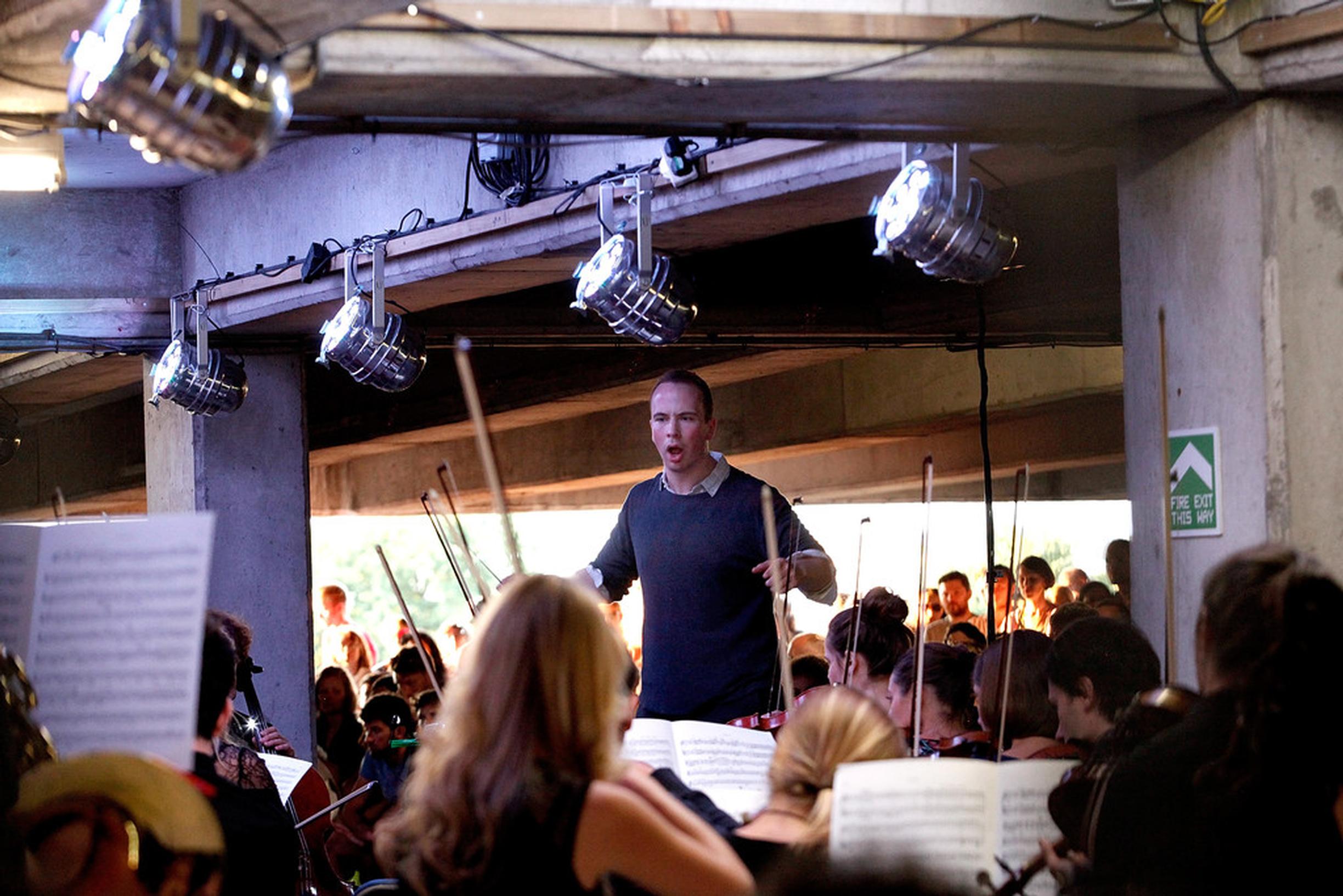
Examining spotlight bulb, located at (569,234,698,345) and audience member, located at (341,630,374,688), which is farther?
audience member, located at (341,630,374,688)

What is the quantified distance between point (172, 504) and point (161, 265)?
1.06 m

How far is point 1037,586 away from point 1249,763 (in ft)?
22.6

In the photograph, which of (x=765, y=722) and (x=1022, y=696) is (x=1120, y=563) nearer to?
(x=765, y=722)

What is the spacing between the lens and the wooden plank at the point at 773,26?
334 centimetres

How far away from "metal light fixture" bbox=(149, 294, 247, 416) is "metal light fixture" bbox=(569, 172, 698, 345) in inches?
91.8

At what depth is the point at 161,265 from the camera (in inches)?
297

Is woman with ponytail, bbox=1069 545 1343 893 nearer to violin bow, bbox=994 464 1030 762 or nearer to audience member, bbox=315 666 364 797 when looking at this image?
violin bow, bbox=994 464 1030 762

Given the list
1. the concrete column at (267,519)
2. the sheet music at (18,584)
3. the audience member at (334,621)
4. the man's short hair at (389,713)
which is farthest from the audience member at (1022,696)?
the audience member at (334,621)

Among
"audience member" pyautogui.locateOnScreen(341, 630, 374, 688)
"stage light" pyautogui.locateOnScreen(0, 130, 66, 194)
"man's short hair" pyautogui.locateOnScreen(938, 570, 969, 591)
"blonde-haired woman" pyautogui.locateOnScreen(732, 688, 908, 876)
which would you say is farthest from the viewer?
"man's short hair" pyautogui.locateOnScreen(938, 570, 969, 591)

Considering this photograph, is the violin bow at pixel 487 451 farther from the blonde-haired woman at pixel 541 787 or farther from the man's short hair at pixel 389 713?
the man's short hair at pixel 389 713

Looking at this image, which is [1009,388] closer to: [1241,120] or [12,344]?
[12,344]

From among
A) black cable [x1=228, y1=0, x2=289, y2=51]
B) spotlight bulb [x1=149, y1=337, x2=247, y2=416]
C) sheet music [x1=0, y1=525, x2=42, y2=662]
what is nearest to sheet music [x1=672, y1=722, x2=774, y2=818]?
sheet music [x1=0, y1=525, x2=42, y2=662]

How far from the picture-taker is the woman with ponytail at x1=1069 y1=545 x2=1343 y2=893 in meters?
2.48

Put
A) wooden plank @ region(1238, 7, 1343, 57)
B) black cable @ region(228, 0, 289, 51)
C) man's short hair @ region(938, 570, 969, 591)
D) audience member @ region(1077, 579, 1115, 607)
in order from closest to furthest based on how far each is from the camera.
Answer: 1. black cable @ region(228, 0, 289, 51)
2. wooden plank @ region(1238, 7, 1343, 57)
3. audience member @ region(1077, 579, 1115, 607)
4. man's short hair @ region(938, 570, 969, 591)
